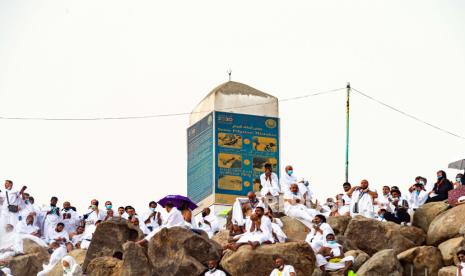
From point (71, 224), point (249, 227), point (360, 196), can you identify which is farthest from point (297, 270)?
point (71, 224)

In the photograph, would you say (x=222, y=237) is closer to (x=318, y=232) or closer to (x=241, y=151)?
(x=318, y=232)

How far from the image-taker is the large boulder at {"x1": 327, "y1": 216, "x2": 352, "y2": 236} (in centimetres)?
4572

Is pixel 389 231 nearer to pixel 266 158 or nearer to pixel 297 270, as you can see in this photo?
pixel 297 270

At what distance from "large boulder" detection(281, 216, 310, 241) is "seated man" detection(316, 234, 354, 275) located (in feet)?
8.52

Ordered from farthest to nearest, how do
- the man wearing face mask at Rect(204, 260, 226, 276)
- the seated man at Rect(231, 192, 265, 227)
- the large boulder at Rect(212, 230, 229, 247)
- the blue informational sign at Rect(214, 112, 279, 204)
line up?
the blue informational sign at Rect(214, 112, 279, 204) → the seated man at Rect(231, 192, 265, 227) → the large boulder at Rect(212, 230, 229, 247) → the man wearing face mask at Rect(204, 260, 226, 276)

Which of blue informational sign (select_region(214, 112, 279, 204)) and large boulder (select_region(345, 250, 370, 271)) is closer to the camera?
large boulder (select_region(345, 250, 370, 271))

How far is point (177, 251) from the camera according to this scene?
4322 cm

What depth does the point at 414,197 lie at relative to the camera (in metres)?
46.9

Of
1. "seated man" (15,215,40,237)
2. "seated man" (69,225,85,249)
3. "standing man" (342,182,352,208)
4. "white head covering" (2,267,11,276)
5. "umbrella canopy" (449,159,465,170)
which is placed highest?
"umbrella canopy" (449,159,465,170)

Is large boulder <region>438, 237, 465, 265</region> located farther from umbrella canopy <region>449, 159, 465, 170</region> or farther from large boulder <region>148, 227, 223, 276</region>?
large boulder <region>148, 227, 223, 276</region>

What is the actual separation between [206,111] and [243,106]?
142 cm

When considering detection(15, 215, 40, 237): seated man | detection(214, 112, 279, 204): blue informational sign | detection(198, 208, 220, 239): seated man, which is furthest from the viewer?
detection(214, 112, 279, 204): blue informational sign

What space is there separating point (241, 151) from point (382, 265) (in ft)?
40.0

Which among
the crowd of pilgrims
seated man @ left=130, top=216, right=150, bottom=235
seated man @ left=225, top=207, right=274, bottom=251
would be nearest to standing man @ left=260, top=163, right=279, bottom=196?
the crowd of pilgrims
